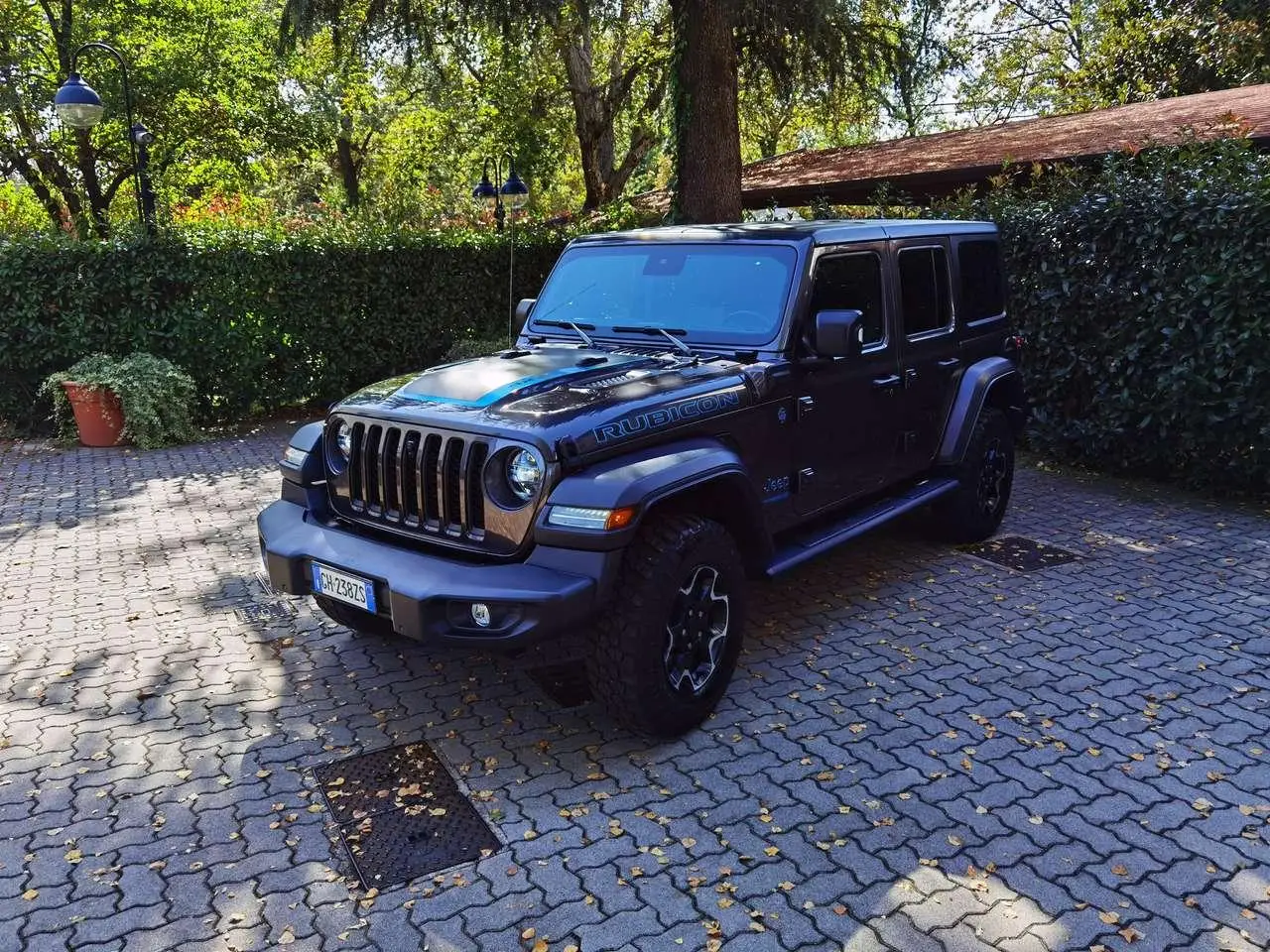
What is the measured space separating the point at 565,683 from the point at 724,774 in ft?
3.30

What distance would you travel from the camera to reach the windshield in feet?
14.9

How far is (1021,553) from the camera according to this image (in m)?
6.32

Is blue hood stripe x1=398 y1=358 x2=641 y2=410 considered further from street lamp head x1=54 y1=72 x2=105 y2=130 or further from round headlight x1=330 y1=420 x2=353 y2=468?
street lamp head x1=54 y1=72 x2=105 y2=130

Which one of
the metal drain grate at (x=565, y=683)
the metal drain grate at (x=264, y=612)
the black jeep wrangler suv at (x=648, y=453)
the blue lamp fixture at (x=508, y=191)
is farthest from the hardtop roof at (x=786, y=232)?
the blue lamp fixture at (x=508, y=191)

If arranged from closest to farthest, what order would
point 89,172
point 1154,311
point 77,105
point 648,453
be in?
point 648,453 < point 1154,311 < point 77,105 < point 89,172

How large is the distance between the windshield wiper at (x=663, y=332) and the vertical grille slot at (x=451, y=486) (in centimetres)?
136

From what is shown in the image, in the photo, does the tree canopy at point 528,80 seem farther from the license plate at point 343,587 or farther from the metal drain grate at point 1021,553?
the license plate at point 343,587

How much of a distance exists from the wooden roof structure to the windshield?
245 inches

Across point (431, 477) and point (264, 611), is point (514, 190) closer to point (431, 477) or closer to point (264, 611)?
point (264, 611)

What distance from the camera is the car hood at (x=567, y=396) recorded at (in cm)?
361

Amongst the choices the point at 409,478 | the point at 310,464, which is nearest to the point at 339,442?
the point at 310,464

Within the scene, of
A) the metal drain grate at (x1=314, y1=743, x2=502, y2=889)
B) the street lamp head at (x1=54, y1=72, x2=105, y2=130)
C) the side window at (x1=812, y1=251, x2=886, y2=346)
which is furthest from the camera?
the street lamp head at (x1=54, y1=72, x2=105, y2=130)

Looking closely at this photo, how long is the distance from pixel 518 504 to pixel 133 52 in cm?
1936

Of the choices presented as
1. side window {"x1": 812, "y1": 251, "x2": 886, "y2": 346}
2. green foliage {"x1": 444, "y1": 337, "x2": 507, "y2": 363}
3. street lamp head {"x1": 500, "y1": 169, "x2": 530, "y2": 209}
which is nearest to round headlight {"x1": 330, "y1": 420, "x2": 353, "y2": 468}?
side window {"x1": 812, "y1": 251, "x2": 886, "y2": 346}
